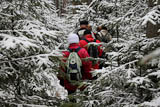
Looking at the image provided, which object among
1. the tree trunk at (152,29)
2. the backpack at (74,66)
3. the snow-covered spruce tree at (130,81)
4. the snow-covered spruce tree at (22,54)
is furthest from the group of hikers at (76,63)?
the snow-covered spruce tree at (130,81)

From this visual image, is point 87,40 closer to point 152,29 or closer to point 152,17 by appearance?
point 152,29

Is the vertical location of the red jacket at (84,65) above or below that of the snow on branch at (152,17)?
below

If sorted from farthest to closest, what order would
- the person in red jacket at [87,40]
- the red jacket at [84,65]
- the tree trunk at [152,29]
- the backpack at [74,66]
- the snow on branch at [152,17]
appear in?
the person in red jacket at [87,40] → the red jacket at [84,65] → the backpack at [74,66] → the tree trunk at [152,29] → the snow on branch at [152,17]

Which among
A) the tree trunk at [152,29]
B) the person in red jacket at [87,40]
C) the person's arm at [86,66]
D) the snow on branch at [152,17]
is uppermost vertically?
the snow on branch at [152,17]

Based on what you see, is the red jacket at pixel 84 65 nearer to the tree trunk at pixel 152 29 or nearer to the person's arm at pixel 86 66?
the person's arm at pixel 86 66

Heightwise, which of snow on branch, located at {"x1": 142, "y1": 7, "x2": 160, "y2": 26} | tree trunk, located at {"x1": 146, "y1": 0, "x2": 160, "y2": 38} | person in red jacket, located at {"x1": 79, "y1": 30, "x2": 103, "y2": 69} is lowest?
person in red jacket, located at {"x1": 79, "y1": 30, "x2": 103, "y2": 69}

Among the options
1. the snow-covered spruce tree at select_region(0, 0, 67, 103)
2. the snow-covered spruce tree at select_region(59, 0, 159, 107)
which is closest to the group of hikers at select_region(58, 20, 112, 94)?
the snow-covered spruce tree at select_region(0, 0, 67, 103)

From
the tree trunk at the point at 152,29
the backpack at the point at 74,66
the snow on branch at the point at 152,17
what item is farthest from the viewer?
the backpack at the point at 74,66

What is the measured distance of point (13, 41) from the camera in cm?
283

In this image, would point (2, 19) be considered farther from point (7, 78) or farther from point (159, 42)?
point (159, 42)

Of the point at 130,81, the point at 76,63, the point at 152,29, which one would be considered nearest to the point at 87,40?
the point at 76,63

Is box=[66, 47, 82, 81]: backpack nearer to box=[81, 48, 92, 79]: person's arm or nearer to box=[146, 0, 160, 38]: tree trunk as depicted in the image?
box=[81, 48, 92, 79]: person's arm

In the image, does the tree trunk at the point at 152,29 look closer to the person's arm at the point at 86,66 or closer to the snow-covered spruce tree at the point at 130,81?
the snow-covered spruce tree at the point at 130,81

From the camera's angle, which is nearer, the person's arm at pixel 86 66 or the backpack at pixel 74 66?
the backpack at pixel 74 66
